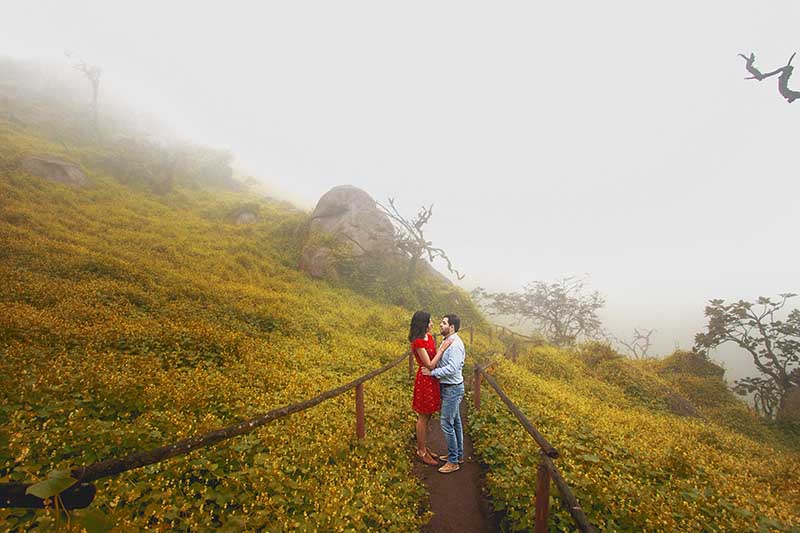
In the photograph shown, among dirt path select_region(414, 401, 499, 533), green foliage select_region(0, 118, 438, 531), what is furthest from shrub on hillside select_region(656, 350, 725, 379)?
dirt path select_region(414, 401, 499, 533)

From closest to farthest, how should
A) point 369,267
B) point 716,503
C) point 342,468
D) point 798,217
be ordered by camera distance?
point 716,503, point 342,468, point 369,267, point 798,217

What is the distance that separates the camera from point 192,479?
4172 millimetres

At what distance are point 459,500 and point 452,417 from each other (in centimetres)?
120

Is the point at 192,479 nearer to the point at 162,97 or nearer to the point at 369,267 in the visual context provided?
the point at 369,267

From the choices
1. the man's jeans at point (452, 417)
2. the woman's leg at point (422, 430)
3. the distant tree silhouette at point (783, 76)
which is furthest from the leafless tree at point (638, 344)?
the woman's leg at point (422, 430)

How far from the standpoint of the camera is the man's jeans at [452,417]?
18.6 ft

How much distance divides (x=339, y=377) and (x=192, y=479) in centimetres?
474

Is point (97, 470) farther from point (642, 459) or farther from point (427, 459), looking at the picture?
point (642, 459)

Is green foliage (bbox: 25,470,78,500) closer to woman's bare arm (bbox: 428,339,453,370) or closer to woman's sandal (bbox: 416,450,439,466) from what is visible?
woman's bare arm (bbox: 428,339,453,370)

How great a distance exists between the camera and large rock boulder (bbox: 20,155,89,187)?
17.3 metres

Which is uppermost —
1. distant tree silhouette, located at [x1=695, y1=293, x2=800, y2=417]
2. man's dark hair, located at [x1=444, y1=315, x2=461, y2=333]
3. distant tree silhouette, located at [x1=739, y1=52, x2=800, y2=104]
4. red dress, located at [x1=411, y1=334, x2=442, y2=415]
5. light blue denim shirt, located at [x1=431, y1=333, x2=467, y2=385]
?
distant tree silhouette, located at [x1=739, y1=52, x2=800, y2=104]

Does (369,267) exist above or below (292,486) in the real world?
above

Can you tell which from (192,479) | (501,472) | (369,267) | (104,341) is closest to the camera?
(192,479)

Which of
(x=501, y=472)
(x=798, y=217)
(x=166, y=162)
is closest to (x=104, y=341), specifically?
(x=501, y=472)
